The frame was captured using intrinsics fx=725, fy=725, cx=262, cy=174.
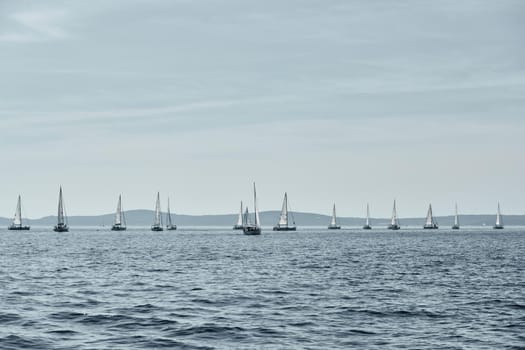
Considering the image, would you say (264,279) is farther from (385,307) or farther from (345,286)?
(385,307)

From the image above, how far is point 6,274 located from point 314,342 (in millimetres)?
40036

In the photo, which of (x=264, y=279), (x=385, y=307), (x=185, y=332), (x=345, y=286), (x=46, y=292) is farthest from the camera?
(x=264, y=279)

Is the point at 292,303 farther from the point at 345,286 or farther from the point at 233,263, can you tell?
the point at 233,263

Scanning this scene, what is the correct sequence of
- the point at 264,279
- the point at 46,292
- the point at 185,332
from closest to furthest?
1. the point at 185,332
2. the point at 46,292
3. the point at 264,279

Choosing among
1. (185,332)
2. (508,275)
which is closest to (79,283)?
(185,332)

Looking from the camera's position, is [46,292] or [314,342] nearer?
[314,342]

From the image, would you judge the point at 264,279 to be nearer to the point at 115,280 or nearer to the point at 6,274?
the point at 115,280

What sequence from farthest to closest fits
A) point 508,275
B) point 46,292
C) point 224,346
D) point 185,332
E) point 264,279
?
point 508,275, point 264,279, point 46,292, point 185,332, point 224,346

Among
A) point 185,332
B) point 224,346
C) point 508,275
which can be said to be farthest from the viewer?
point 508,275

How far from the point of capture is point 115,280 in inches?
2288

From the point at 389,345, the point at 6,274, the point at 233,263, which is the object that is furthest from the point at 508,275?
the point at 6,274

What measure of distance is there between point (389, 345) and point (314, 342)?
3.20 meters

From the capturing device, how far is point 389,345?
30734mm

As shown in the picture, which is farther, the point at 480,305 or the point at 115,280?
the point at 115,280
